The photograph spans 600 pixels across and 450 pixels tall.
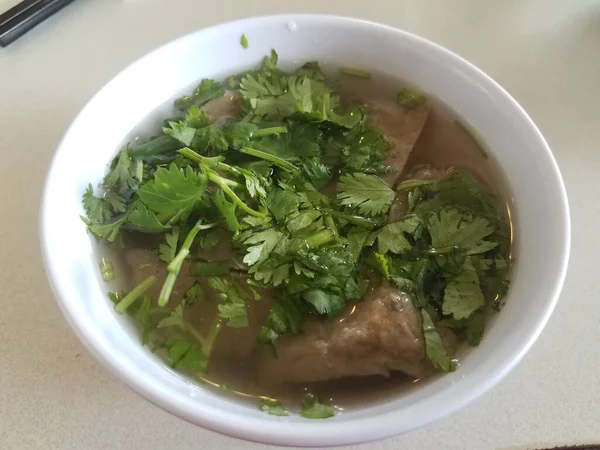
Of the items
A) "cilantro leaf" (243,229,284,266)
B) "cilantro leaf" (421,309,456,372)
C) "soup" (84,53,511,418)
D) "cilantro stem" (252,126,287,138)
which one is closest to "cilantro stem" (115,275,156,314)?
"soup" (84,53,511,418)

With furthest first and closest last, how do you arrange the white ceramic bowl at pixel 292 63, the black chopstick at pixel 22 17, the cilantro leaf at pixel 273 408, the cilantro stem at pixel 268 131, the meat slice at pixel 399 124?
the black chopstick at pixel 22 17 → the meat slice at pixel 399 124 → the cilantro stem at pixel 268 131 → the cilantro leaf at pixel 273 408 → the white ceramic bowl at pixel 292 63

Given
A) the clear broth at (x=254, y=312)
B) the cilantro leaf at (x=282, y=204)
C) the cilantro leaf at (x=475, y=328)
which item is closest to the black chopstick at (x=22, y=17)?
the clear broth at (x=254, y=312)

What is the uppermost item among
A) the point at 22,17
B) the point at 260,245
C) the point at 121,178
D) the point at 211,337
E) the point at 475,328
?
the point at 22,17

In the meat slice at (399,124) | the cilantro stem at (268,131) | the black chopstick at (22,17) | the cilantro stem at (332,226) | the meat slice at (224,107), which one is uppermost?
the black chopstick at (22,17)

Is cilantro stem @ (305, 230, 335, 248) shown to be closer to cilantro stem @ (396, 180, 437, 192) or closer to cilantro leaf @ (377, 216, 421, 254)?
cilantro leaf @ (377, 216, 421, 254)

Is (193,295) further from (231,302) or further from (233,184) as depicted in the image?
(233,184)

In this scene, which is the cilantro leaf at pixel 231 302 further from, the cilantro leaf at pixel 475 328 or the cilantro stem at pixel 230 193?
the cilantro leaf at pixel 475 328

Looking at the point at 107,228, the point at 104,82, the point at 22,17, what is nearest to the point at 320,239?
the point at 107,228

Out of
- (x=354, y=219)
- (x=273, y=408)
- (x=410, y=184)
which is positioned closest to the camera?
(x=273, y=408)
